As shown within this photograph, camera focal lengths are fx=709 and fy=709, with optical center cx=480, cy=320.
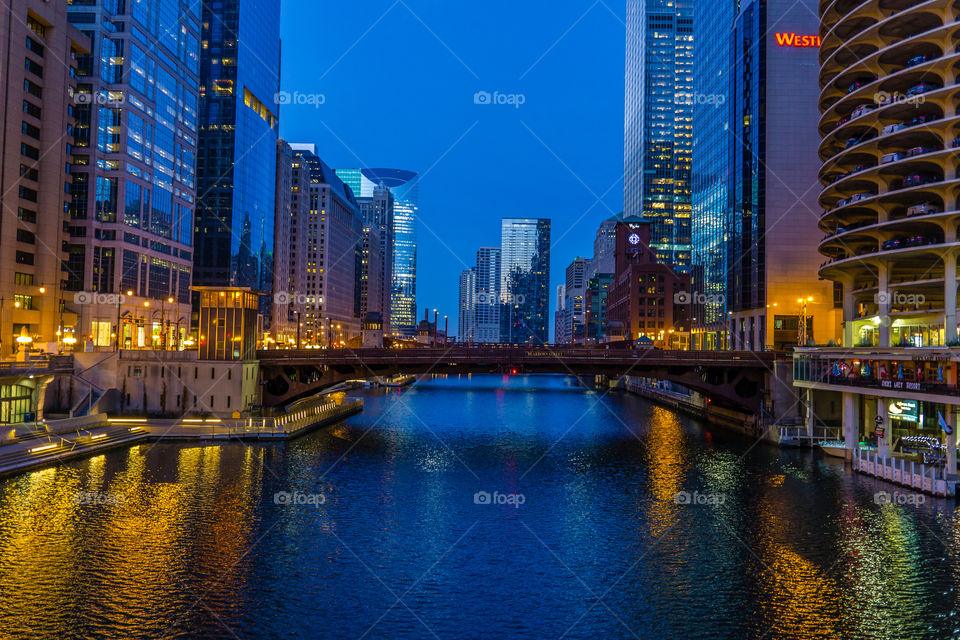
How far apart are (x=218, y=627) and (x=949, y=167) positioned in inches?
2512

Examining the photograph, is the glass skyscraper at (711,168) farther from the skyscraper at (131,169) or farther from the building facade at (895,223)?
the skyscraper at (131,169)

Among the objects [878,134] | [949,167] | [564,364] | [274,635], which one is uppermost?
[878,134]

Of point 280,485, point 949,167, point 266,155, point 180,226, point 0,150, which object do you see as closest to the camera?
point 280,485

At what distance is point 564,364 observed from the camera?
248 feet

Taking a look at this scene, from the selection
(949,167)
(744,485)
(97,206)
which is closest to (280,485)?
(744,485)

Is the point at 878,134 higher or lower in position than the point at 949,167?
higher

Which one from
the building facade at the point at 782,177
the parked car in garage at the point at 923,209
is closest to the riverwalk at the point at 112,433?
the parked car in garage at the point at 923,209

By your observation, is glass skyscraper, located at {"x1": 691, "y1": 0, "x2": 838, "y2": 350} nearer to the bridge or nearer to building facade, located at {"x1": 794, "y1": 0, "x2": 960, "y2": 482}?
the bridge

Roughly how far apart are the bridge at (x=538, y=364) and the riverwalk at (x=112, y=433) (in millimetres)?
5863

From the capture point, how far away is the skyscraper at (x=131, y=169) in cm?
10388

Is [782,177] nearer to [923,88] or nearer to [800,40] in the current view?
[800,40]

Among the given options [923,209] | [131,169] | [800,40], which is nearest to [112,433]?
[131,169]

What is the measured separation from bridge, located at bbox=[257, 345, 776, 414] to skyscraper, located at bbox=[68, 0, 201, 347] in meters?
28.9

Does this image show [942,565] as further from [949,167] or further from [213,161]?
[213,161]
